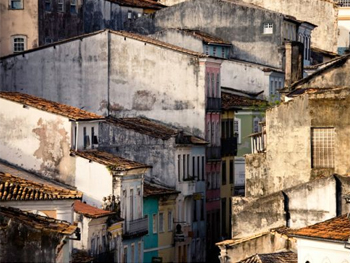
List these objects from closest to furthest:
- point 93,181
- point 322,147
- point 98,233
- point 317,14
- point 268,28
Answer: point 322,147 → point 98,233 → point 93,181 → point 268,28 → point 317,14

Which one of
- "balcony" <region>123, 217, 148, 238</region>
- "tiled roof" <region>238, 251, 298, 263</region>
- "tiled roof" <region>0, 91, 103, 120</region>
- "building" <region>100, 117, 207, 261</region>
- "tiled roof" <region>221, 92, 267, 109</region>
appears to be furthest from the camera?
"tiled roof" <region>221, 92, 267, 109</region>

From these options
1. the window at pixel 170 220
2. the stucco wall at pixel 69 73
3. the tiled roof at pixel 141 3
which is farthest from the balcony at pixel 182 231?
the tiled roof at pixel 141 3

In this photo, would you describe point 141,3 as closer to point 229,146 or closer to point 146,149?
point 229,146

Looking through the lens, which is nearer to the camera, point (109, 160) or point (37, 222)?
point (37, 222)

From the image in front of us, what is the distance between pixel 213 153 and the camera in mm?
106000

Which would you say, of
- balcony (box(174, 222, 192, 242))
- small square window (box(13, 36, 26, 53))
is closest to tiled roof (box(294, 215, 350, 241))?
balcony (box(174, 222, 192, 242))

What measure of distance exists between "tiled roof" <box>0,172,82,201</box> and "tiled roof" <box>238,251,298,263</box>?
701 centimetres

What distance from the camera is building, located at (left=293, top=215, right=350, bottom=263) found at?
5531 cm

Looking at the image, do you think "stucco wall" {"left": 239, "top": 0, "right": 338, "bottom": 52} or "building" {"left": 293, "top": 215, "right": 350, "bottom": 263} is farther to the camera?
"stucco wall" {"left": 239, "top": 0, "right": 338, "bottom": 52}

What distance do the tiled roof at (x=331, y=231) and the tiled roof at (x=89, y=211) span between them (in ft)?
66.4

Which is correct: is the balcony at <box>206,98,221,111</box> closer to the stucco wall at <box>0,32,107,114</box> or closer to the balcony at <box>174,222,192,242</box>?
the stucco wall at <box>0,32,107,114</box>

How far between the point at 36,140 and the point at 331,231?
94.3ft

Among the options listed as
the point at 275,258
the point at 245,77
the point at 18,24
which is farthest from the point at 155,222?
the point at 275,258

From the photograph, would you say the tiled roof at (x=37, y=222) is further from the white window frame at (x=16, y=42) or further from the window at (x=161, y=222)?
the white window frame at (x=16, y=42)
